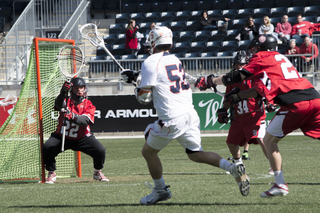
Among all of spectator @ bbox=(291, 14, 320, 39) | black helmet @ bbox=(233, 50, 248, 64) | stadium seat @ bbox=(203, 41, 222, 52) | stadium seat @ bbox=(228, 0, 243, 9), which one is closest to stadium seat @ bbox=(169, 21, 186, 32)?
stadium seat @ bbox=(203, 41, 222, 52)

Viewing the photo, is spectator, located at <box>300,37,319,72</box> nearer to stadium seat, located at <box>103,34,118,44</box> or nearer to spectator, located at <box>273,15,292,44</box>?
spectator, located at <box>273,15,292,44</box>

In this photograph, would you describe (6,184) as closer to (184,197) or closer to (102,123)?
(184,197)

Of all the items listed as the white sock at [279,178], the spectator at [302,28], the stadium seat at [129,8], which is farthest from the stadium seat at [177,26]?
the white sock at [279,178]

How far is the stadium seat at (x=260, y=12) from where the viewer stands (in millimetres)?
19609

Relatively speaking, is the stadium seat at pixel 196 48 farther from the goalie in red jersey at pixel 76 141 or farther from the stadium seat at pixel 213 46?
the goalie in red jersey at pixel 76 141

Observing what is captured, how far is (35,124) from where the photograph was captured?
7.46 m

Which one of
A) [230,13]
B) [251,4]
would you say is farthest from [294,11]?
[230,13]

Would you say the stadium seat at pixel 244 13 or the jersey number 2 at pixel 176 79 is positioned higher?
the stadium seat at pixel 244 13

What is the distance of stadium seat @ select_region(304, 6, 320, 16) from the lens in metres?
19.1

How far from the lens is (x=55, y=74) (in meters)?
8.01

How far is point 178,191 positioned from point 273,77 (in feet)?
6.19

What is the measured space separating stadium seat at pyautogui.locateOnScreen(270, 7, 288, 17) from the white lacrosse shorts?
51.6 feet

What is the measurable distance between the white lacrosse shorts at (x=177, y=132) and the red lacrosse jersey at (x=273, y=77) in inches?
33.3

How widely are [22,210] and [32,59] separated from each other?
10.3 ft
